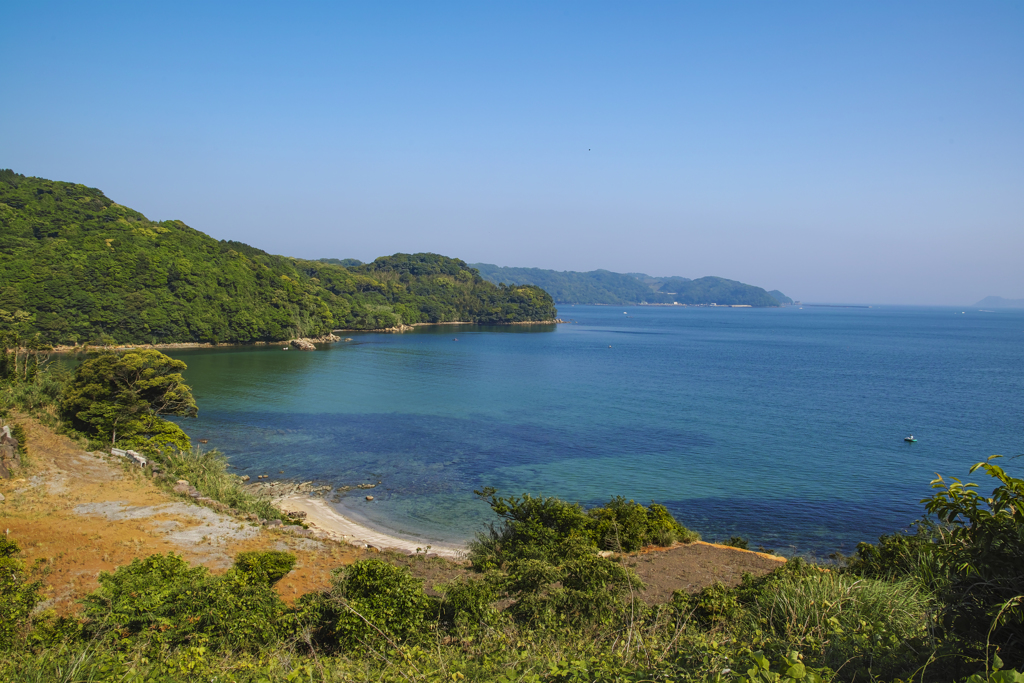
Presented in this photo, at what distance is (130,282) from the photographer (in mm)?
76875

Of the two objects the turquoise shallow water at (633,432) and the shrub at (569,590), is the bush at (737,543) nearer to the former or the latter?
the turquoise shallow water at (633,432)

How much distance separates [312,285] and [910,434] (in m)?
107

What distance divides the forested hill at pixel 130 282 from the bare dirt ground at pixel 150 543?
48657mm

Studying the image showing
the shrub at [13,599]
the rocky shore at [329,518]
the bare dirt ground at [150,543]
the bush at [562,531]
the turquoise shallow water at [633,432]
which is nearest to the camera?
the shrub at [13,599]

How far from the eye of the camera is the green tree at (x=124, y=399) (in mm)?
25219

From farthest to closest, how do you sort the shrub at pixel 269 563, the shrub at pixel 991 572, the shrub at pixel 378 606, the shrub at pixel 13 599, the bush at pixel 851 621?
the shrub at pixel 269 563
the shrub at pixel 378 606
the shrub at pixel 13 599
the bush at pixel 851 621
the shrub at pixel 991 572

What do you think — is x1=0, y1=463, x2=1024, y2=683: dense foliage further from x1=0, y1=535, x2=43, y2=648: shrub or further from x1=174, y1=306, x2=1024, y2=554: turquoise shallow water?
x1=174, y1=306, x2=1024, y2=554: turquoise shallow water

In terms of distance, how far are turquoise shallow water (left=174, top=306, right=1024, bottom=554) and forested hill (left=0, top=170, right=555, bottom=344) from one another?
12936mm

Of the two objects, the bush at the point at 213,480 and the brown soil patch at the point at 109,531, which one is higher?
the brown soil patch at the point at 109,531

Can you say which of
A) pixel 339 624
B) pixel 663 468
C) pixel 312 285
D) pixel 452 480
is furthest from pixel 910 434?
pixel 312 285

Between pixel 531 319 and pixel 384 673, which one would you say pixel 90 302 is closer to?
pixel 384 673

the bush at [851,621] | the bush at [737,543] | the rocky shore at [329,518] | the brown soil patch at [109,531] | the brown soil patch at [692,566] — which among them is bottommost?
the rocky shore at [329,518]

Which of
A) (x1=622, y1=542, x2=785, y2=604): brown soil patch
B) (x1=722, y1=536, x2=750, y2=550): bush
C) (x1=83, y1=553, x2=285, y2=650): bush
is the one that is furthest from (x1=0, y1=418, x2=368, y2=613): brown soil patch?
(x1=722, y1=536, x2=750, y2=550): bush

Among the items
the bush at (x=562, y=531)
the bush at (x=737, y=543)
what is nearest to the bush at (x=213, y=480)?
the bush at (x=562, y=531)
